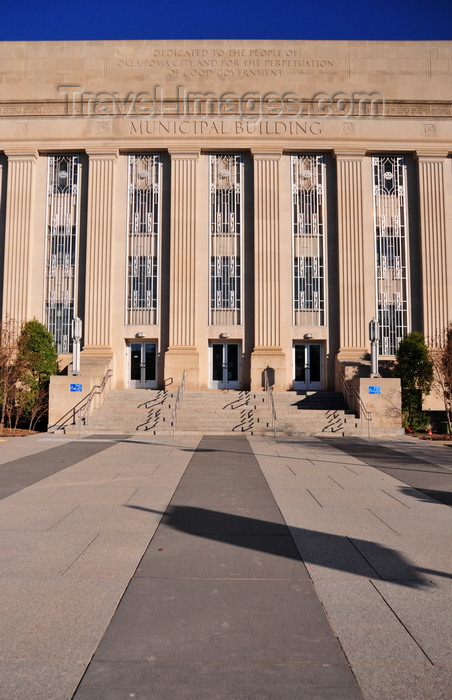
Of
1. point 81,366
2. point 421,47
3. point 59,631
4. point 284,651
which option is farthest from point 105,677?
point 421,47

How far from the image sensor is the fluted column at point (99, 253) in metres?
27.7

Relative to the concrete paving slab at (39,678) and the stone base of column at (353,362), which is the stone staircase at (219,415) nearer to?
the stone base of column at (353,362)

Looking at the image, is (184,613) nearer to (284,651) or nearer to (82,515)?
(284,651)

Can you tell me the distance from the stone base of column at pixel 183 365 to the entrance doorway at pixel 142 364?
1.82m

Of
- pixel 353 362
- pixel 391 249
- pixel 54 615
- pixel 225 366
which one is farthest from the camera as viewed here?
pixel 391 249

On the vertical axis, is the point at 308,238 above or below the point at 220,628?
above

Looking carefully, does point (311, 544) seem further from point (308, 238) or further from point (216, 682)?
point (308, 238)

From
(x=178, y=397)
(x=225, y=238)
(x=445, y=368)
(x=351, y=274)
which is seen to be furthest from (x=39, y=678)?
(x=225, y=238)

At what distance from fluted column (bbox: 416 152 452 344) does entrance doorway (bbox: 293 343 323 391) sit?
19.3 feet

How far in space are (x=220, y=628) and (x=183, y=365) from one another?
77.3 feet

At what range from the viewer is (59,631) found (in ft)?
11.6

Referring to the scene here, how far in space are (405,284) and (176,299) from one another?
41.2ft

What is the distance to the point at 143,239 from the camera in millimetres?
28766

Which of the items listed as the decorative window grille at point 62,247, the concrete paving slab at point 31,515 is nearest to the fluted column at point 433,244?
the decorative window grille at point 62,247
